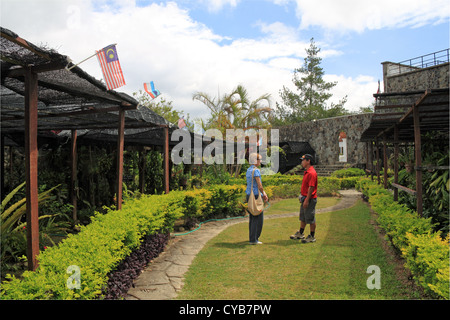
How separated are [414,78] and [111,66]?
22.2 metres

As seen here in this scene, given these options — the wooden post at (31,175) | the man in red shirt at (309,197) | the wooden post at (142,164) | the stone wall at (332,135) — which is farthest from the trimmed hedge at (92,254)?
the stone wall at (332,135)

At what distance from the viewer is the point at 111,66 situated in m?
6.05

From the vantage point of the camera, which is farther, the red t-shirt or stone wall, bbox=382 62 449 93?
stone wall, bbox=382 62 449 93

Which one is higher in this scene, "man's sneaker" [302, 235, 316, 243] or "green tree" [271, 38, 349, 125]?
"green tree" [271, 38, 349, 125]

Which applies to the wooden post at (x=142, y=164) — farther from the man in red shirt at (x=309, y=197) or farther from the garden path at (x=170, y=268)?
the man in red shirt at (x=309, y=197)

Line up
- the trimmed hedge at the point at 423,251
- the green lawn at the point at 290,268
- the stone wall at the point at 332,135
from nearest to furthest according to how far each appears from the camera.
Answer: the trimmed hedge at the point at 423,251 → the green lawn at the point at 290,268 → the stone wall at the point at 332,135

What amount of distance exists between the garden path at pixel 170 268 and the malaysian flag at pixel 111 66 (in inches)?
130

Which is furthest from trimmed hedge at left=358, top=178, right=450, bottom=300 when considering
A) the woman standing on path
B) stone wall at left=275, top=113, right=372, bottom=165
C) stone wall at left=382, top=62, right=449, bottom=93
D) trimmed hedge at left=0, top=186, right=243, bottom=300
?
stone wall at left=275, top=113, right=372, bottom=165

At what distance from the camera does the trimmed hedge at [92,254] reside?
252 cm

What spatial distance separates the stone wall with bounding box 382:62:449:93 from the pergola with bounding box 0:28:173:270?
18.5 meters

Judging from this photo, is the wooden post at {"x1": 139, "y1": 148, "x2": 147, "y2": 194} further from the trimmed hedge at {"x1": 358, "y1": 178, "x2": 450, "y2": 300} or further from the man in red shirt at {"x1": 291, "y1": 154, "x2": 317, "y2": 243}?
the trimmed hedge at {"x1": 358, "y1": 178, "x2": 450, "y2": 300}

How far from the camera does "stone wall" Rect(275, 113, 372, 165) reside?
23.0m

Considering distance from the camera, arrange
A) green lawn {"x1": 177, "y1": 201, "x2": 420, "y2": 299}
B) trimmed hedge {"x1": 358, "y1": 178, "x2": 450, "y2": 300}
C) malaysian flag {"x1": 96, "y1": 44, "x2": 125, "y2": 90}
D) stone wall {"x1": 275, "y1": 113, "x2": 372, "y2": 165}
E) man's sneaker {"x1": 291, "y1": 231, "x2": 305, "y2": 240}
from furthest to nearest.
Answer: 1. stone wall {"x1": 275, "y1": 113, "x2": 372, "y2": 165}
2. man's sneaker {"x1": 291, "y1": 231, "x2": 305, "y2": 240}
3. malaysian flag {"x1": 96, "y1": 44, "x2": 125, "y2": 90}
4. green lawn {"x1": 177, "y1": 201, "x2": 420, "y2": 299}
5. trimmed hedge {"x1": 358, "y1": 178, "x2": 450, "y2": 300}
